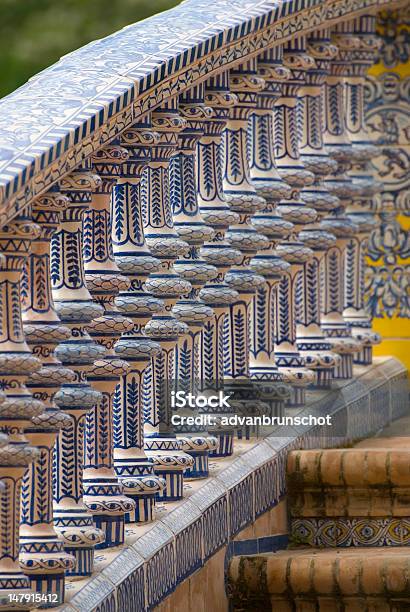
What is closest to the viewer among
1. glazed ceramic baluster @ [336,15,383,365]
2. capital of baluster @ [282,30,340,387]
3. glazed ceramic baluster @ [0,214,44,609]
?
glazed ceramic baluster @ [0,214,44,609]

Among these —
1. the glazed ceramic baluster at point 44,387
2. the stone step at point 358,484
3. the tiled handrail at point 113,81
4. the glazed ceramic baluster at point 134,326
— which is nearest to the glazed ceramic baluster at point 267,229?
the tiled handrail at point 113,81

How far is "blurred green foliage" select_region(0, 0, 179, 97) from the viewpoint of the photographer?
21594 millimetres

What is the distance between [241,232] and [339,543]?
87cm

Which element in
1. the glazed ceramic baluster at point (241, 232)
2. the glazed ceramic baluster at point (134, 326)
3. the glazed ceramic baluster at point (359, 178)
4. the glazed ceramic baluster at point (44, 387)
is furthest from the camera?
the glazed ceramic baluster at point (359, 178)

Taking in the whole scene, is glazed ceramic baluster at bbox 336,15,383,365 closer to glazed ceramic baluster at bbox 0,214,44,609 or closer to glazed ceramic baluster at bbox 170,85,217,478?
glazed ceramic baluster at bbox 170,85,217,478

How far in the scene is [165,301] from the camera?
4.98 meters

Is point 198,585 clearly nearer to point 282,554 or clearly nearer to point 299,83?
point 282,554

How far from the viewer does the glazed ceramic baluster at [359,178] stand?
702 centimetres

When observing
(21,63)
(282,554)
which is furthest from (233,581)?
(21,63)

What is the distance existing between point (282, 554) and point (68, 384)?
4.33 feet

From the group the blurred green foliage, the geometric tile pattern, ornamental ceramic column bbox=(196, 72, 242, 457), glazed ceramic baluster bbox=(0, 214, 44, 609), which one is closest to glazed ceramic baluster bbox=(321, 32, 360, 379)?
the geometric tile pattern

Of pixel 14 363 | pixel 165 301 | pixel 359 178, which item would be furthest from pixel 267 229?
pixel 14 363

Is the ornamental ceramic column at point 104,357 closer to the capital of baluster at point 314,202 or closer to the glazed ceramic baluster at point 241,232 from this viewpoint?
the glazed ceramic baluster at point 241,232

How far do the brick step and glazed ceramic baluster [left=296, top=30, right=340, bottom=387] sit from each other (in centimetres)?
132
